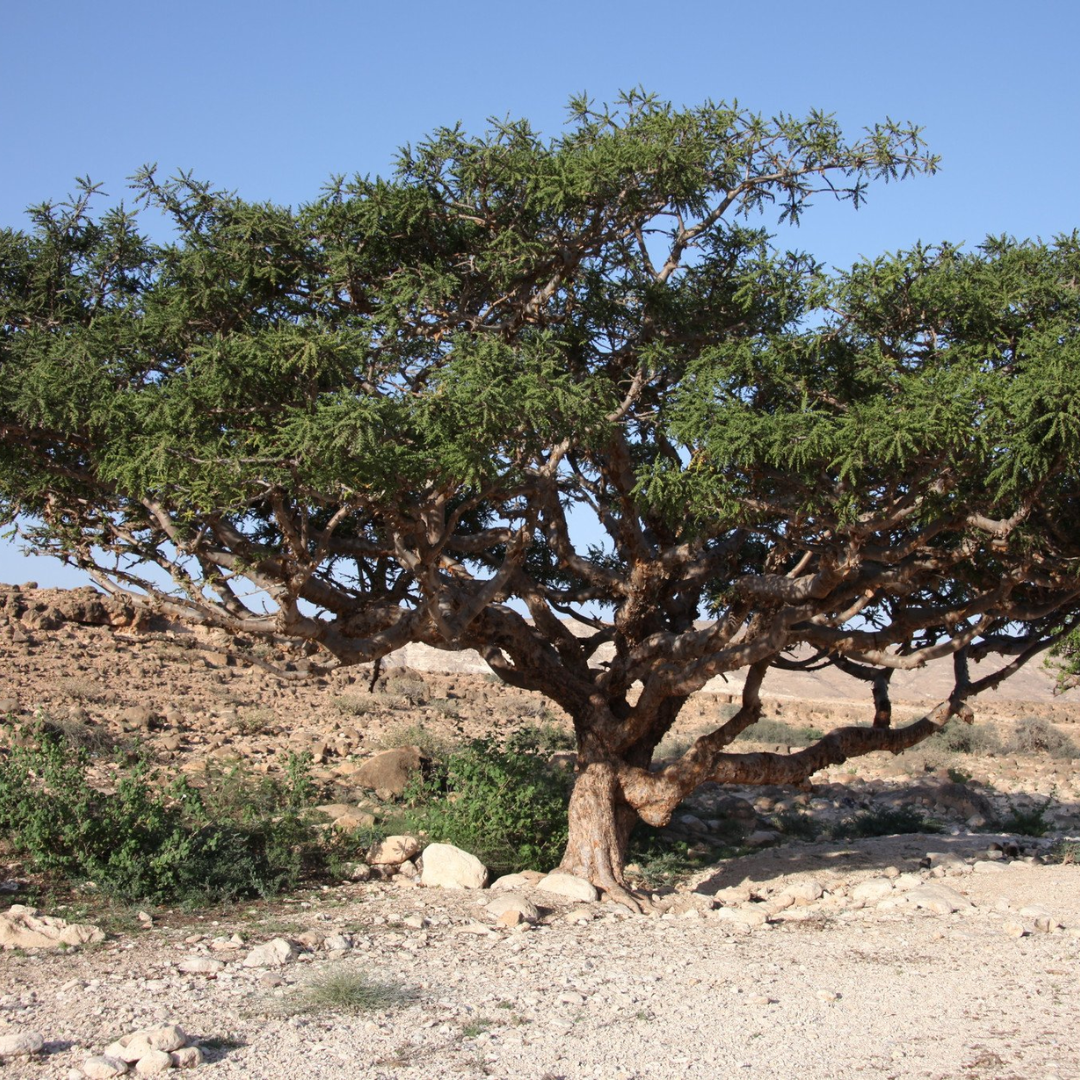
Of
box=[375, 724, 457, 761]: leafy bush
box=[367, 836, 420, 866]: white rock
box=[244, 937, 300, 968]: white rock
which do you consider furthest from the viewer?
box=[375, 724, 457, 761]: leafy bush

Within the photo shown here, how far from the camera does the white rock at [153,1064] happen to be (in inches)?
218

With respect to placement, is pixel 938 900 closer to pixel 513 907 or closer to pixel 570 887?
pixel 570 887

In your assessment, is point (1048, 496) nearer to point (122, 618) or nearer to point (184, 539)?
point (184, 539)

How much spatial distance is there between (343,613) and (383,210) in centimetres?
364

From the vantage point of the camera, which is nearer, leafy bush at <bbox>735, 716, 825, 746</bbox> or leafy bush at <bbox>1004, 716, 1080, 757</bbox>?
leafy bush at <bbox>735, 716, 825, 746</bbox>

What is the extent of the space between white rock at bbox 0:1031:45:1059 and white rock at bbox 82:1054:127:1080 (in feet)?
1.09

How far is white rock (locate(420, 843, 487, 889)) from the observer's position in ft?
36.2

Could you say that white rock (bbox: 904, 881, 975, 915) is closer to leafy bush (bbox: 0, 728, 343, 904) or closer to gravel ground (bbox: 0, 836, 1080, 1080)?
gravel ground (bbox: 0, 836, 1080, 1080)

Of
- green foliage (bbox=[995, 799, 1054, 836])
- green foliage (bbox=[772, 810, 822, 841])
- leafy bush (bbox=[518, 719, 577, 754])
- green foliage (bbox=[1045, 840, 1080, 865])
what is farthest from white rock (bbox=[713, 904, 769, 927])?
green foliage (bbox=[995, 799, 1054, 836])

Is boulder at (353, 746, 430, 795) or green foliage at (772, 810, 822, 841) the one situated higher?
boulder at (353, 746, 430, 795)

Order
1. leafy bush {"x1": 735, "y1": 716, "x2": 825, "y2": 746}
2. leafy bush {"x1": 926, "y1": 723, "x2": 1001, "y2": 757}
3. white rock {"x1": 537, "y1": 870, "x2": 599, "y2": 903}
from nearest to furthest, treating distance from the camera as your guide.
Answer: white rock {"x1": 537, "y1": 870, "x2": 599, "y2": 903}
leafy bush {"x1": 926, "y1": 723, "x2": 1001, "y2": 757}
leafy bush {"x1": 735, "y1": 716, "x2": 825, "y2": 746}

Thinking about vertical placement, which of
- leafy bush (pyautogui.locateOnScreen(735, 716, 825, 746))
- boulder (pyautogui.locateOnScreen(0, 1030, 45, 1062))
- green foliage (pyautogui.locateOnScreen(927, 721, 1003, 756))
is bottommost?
green foliage (pyautogui.locateOnScreen(927, 721, 1003, 756))

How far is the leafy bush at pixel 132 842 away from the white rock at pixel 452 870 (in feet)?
3.74

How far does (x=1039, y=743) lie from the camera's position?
99.2ft
